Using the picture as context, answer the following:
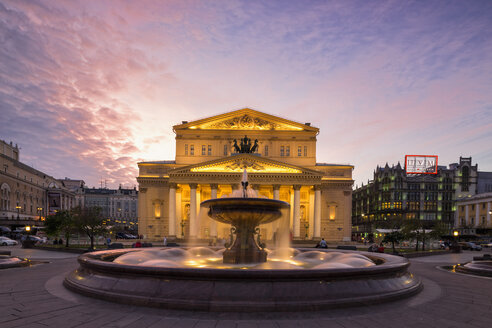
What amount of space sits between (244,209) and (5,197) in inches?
3246

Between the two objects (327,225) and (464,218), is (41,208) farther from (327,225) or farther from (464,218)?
(464,218)

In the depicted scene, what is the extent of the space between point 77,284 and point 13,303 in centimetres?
161

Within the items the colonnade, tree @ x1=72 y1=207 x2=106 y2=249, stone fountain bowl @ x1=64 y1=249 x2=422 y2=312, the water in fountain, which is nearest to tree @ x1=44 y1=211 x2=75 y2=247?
tree @ x1=72 y1=207 x2=106 y2=249

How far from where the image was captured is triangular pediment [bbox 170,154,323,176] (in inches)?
1863

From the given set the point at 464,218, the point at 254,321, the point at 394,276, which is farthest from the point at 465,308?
the point at 464,218

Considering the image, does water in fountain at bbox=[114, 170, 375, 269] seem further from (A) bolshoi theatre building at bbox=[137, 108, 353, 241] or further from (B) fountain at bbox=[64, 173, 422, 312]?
(A) bolshoi theatre building at bbox=[137, 108, 353, 241]

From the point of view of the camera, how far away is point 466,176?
100812 millimetres

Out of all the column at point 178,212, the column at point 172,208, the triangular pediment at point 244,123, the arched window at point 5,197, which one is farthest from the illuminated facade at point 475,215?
the arched window at point 5,197

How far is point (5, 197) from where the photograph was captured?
73750mm

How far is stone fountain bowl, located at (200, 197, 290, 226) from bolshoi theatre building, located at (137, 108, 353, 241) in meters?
35.2

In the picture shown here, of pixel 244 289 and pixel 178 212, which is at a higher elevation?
pixel 244 289

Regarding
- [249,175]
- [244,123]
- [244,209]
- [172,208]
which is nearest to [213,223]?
[172,208]

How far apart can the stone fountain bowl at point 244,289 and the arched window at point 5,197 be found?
80083 millimetres

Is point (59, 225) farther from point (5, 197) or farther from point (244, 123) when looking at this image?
point (5, 197)
